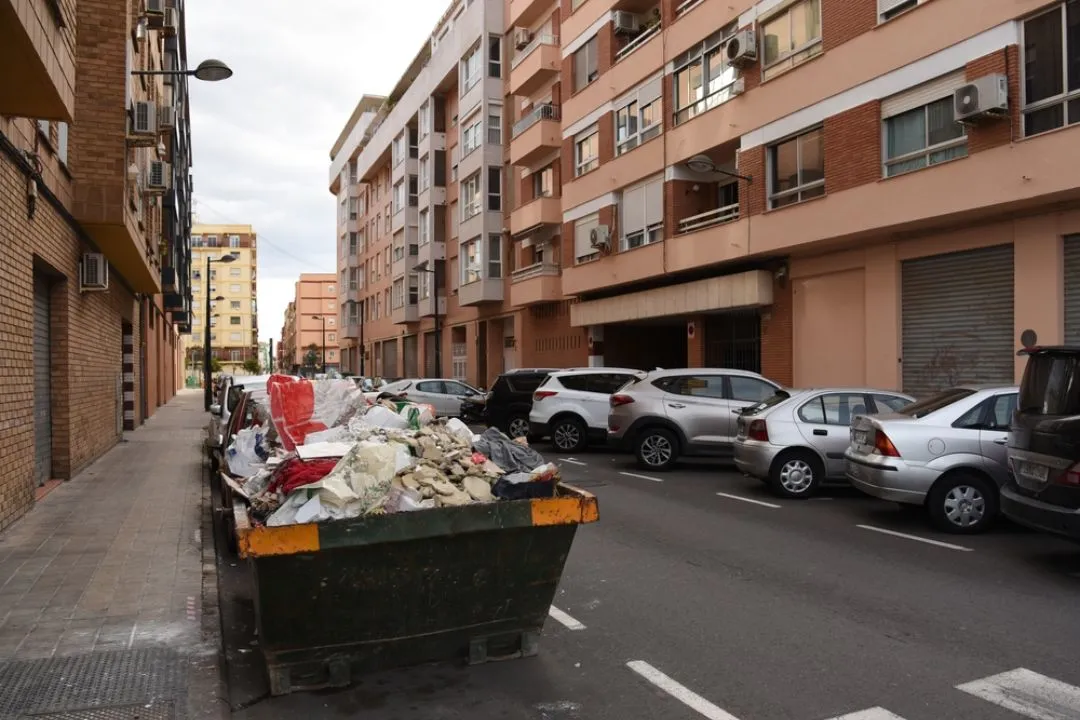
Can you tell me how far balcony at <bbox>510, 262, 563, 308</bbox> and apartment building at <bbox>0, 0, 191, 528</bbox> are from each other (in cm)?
1364

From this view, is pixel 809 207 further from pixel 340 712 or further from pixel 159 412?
pixel 159 412

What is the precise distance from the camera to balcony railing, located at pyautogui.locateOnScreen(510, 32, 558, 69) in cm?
3088

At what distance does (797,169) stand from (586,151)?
10.3m

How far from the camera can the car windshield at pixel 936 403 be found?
9.08 m

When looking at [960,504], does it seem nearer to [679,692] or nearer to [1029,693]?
[1029,693]

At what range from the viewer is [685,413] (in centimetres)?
1409

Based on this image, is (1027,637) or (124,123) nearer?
(1027,637)

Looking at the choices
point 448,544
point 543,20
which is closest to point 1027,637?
point 448,544

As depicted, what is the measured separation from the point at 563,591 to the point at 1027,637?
125 inches

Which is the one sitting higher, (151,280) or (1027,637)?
(151,280)

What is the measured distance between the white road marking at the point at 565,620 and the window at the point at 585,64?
76.1 ft

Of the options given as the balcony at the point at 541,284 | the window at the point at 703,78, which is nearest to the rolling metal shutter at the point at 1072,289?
the window at the point at 703,78

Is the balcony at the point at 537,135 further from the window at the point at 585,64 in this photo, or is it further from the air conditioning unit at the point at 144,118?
the air conditioning unit at the point at 144,118

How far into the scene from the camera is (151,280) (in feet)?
66.5
